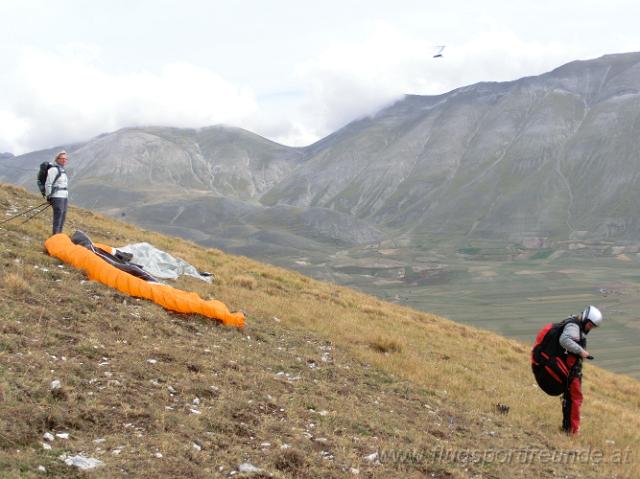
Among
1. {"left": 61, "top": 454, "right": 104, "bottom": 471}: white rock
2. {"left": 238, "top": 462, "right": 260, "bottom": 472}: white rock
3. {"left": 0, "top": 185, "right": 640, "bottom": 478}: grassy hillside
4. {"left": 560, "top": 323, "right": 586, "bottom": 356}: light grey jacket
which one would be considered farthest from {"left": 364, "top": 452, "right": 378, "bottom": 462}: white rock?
{"left": 560, "top": 323, "right": 586, "bottom": 356}: light grey jacket

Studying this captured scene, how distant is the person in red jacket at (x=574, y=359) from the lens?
12.2 m

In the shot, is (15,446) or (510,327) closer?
(15,446)

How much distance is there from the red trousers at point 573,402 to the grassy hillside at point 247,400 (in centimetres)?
35

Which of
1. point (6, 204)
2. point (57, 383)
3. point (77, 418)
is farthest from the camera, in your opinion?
point (6, 204)

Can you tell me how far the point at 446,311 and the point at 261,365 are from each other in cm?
14495

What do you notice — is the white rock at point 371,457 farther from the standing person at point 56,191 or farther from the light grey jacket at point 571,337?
the standing person at point 56,191

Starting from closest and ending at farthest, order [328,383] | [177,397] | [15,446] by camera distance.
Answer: [15,446] → [177,397] → [328,383]

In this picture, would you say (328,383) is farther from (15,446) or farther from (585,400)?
(585,400)

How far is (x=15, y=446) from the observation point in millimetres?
6715

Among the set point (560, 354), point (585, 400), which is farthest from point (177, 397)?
point (585, 400)

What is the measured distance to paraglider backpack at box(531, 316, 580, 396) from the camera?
12312 millimetres

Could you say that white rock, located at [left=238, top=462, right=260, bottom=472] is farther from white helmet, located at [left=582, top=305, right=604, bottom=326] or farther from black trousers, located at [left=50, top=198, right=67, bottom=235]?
black trousers, located at [left=50, top=198, right=67, bottom=235]

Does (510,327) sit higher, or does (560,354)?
(560,354)

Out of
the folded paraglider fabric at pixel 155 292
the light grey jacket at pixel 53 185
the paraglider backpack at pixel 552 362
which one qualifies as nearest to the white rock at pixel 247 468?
the folded paraglider fabric at pixel 155 292
